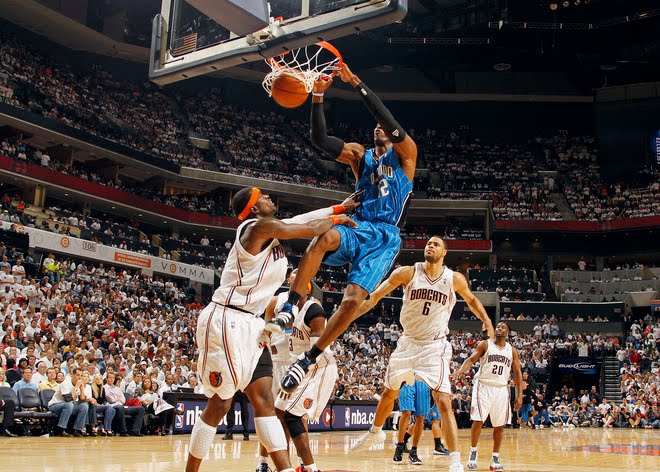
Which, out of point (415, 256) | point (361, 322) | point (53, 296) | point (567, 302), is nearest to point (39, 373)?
point (53, 296)

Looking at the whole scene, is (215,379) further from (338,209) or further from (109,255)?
(109,255)

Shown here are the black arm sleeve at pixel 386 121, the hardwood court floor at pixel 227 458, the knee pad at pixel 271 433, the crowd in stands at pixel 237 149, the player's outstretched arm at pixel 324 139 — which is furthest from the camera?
the crowd in stands at pixel 237 149

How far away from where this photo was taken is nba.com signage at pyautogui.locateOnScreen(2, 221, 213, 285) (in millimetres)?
30719

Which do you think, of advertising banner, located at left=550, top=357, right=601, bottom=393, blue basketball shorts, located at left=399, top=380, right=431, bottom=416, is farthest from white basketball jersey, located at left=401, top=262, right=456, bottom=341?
advertising banner, located at left=550, top=357, right=601, bottom=393

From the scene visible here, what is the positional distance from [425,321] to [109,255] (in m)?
28.0

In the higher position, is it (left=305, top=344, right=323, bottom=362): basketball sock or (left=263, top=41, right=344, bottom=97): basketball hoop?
(left=263, top=41, right=344, bottom=97): basketball hoop

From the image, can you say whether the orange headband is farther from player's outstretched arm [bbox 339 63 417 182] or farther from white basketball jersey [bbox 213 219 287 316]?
player's outstretched arm [bbox 339 63 417 182]

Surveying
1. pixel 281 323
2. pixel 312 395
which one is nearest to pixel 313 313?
pixel 312 395

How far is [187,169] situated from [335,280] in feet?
35.7

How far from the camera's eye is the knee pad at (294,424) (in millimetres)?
6613

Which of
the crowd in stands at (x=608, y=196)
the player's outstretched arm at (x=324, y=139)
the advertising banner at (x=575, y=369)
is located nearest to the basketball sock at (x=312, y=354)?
the player's outstretched arm at (x=324, y=139)

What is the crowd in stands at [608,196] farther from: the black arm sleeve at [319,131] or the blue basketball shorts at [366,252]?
the blue basketball shorts at [366,252]

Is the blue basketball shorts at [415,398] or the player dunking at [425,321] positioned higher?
the player dunking at [425,321]

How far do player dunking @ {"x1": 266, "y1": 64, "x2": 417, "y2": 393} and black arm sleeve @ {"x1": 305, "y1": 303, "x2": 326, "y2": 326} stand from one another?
106 cm
